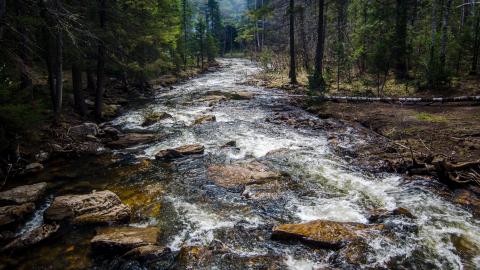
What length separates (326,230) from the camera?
7207 millimetres

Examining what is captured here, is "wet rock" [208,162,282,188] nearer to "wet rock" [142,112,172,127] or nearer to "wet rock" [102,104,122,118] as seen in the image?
"wet rock" [142,112,172,127]

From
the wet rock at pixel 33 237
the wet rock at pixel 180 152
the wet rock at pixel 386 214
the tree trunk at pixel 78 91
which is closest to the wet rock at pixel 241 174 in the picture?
the wet rock at pixel 180 152

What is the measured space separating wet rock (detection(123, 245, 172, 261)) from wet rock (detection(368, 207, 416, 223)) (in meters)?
4.60

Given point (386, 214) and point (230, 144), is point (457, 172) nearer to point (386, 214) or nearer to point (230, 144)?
point (386, 214)

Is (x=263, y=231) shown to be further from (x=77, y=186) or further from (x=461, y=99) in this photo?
(x=461, y=99)

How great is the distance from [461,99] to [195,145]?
13.1 m

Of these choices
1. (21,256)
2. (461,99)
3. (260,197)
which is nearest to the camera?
(21,256)

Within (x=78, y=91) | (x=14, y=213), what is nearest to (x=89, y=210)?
(x=14, y=213)

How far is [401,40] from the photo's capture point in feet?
69.2

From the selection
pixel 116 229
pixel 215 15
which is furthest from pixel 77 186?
pixel 215 15

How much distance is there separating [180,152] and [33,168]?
4.87m

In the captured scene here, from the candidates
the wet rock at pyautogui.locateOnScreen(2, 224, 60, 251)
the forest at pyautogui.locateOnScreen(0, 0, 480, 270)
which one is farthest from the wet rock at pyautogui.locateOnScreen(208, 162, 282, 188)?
the wet rock at pyautogui.locateOnScreen(2, 224, 60, 251)

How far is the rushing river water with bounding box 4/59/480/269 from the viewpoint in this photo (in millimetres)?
6594

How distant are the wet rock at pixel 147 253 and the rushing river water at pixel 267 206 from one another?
1.13ft
